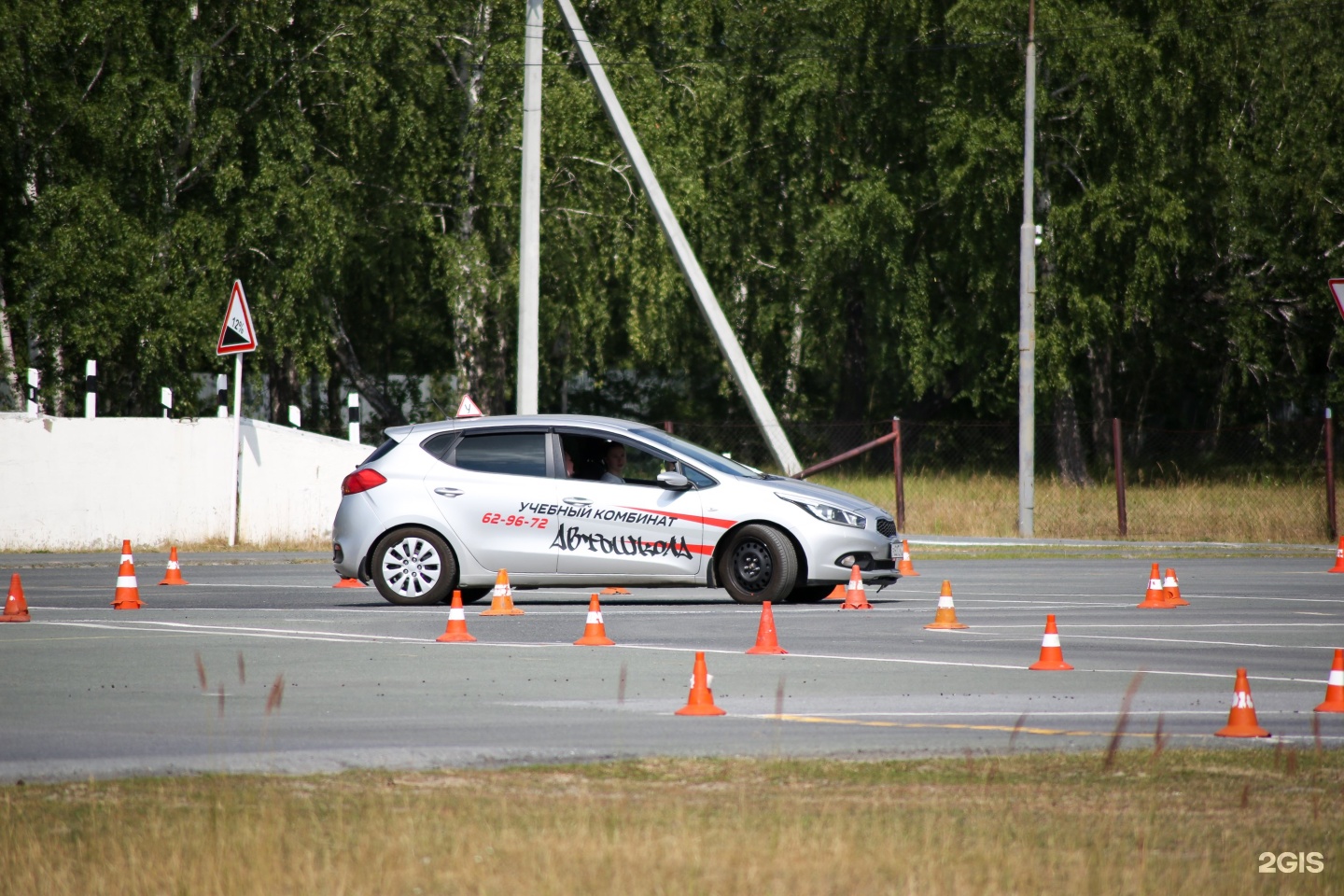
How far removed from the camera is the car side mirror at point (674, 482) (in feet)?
51.3

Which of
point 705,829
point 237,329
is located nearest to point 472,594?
point 237,329

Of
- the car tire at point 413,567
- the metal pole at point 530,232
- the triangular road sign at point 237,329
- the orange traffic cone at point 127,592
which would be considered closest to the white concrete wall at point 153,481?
the triangular road sign at point 237,329

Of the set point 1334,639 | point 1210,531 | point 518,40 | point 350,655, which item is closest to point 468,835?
point 350,655

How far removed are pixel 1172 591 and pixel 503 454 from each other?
6156mm

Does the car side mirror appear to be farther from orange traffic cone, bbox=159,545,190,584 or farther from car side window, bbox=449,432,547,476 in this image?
orange traffic cone, bbox=159,545,190,584

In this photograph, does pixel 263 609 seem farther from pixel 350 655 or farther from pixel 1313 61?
pixel 1313 61

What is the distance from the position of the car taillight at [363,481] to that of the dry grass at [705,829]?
896cm

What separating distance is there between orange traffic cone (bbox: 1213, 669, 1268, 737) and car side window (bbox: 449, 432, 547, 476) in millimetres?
8720

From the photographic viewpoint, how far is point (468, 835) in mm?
5734

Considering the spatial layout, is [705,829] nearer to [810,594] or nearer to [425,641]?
[425,641]

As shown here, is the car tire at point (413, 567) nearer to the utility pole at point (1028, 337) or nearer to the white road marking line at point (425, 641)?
the white road marking line at point (425, 641)

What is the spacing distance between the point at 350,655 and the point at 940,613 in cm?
459

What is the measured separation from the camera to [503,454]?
16.1 m

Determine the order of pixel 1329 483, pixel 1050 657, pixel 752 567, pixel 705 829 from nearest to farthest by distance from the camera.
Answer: pixel 705 829
pixel 1050 657
pixel 752 567
pixel 1329 483
